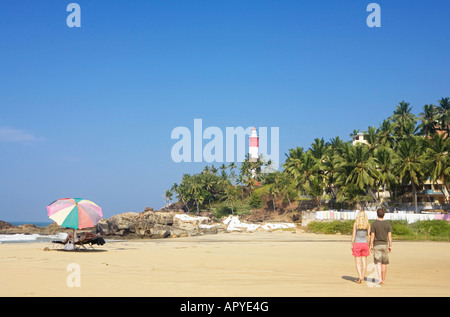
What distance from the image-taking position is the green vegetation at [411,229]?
32819 millimetres

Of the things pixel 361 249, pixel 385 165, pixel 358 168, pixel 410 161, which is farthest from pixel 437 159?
pixel 361 249

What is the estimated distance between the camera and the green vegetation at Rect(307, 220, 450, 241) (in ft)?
108

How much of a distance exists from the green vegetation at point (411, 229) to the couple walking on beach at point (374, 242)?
23.7 meters

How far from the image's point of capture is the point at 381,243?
998 centimetres

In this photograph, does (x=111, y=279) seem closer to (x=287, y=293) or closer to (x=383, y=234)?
(x=287, y=293)

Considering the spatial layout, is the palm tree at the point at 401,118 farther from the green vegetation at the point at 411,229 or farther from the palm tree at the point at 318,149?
the green vegetation at the point at 411,229

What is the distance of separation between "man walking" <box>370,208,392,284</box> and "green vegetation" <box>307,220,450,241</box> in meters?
23.7

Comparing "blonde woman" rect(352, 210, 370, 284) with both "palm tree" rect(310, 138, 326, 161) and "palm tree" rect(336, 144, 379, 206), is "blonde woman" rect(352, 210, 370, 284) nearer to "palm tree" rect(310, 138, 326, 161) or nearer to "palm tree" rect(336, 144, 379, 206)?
"palm tree" rect(336, 144, 379, 206)

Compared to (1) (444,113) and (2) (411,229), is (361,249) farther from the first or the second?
(1) (444,113)

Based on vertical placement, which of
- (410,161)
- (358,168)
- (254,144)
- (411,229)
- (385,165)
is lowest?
(411,229)

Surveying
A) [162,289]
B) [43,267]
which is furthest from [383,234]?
[43,267]

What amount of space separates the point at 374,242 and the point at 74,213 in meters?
12.5

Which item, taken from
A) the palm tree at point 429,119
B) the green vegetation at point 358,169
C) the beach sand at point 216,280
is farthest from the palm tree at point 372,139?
the beach sand at point 216,280
